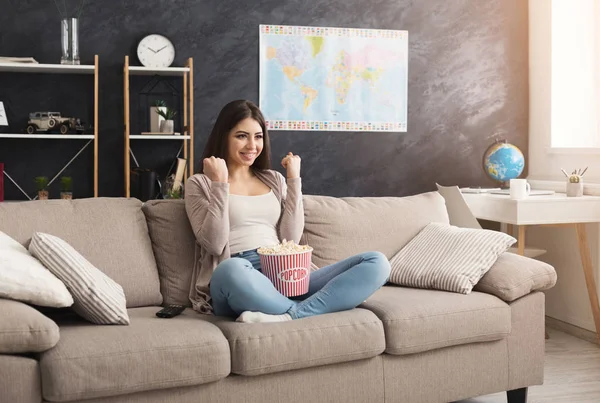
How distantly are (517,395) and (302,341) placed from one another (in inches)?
41.1

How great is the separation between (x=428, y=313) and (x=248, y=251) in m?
0.72

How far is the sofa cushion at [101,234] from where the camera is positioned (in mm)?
2785

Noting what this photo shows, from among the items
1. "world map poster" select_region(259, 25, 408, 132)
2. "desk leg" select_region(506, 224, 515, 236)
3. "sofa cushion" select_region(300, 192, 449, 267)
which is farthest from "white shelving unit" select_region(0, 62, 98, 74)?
"desk leg" select_region(506, 224, 515, 236)

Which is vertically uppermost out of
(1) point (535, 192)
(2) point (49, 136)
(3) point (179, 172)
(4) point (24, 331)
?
(2) point (49, 136)

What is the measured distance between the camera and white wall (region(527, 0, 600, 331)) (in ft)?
13.9

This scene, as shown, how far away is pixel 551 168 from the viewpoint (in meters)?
4.70

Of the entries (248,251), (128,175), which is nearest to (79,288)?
(248,251)

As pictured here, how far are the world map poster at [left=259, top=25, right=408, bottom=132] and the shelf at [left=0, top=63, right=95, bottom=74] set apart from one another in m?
1.04

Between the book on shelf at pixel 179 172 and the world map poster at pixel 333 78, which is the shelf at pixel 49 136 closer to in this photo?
the book on shelf at pixel 179 172

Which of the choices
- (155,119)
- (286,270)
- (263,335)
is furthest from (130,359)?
(155,119)

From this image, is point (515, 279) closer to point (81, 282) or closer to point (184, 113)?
point (81, 282)

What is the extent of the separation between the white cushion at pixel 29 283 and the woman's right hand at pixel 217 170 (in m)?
0.75

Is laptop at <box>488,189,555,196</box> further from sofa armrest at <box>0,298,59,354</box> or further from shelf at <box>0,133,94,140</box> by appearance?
sofa armrest at <box>0,298,59,354</box>

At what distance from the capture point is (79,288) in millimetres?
2396
